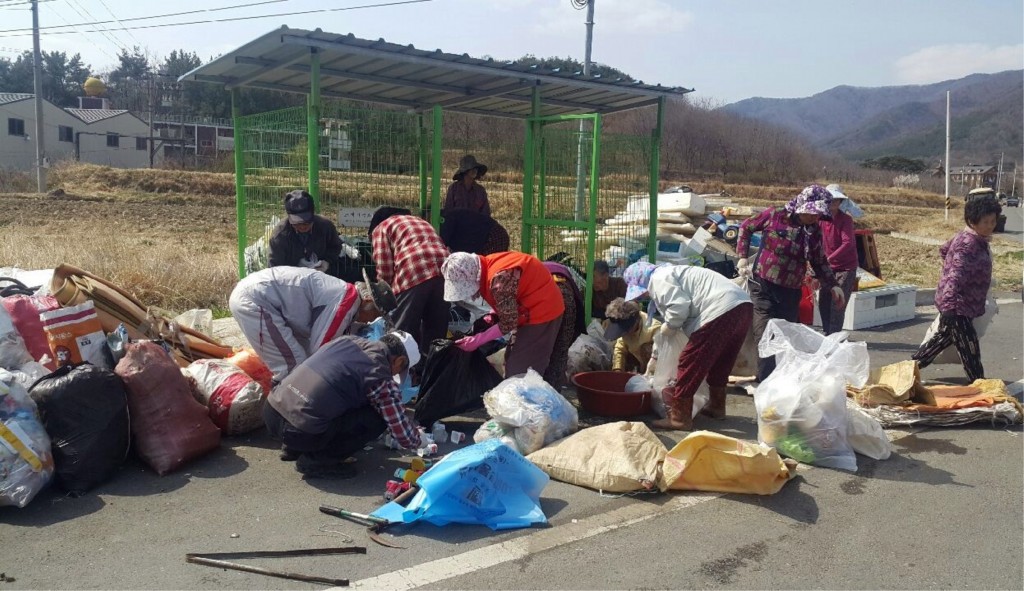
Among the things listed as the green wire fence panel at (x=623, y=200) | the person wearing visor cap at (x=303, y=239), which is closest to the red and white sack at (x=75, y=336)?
the person wearing visor cap at (x=303, y=239)

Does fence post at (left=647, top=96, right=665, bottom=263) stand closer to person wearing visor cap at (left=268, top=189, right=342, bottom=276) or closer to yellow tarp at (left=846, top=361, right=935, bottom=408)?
yellow tarp at (left=846, top=361, right=935, bottom=408)

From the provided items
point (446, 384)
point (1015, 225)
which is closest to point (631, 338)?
point (446, 384)

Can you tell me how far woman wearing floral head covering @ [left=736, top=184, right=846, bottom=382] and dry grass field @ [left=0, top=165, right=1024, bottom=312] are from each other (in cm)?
210

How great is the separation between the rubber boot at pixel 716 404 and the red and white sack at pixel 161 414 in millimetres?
3618

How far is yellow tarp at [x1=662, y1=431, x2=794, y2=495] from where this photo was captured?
460 cm

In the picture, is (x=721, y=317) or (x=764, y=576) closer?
(x=764, y=576)

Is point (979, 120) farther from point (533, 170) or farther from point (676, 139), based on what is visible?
point (533, 170)

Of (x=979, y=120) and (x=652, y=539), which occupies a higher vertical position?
(x=979, y=120)

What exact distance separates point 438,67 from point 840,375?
451cm

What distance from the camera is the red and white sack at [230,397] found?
5.47 meters

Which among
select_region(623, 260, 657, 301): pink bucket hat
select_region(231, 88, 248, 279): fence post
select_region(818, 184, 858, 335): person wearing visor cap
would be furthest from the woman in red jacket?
select_region(818, 184, 858, 335): person wearing visor cap

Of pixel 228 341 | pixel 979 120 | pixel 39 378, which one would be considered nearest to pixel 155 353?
pixel 39 378

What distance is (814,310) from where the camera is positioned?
995cm

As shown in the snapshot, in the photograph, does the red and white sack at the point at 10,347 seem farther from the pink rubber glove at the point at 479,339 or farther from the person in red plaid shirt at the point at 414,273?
the pink rubber glove at the point at 479,339
